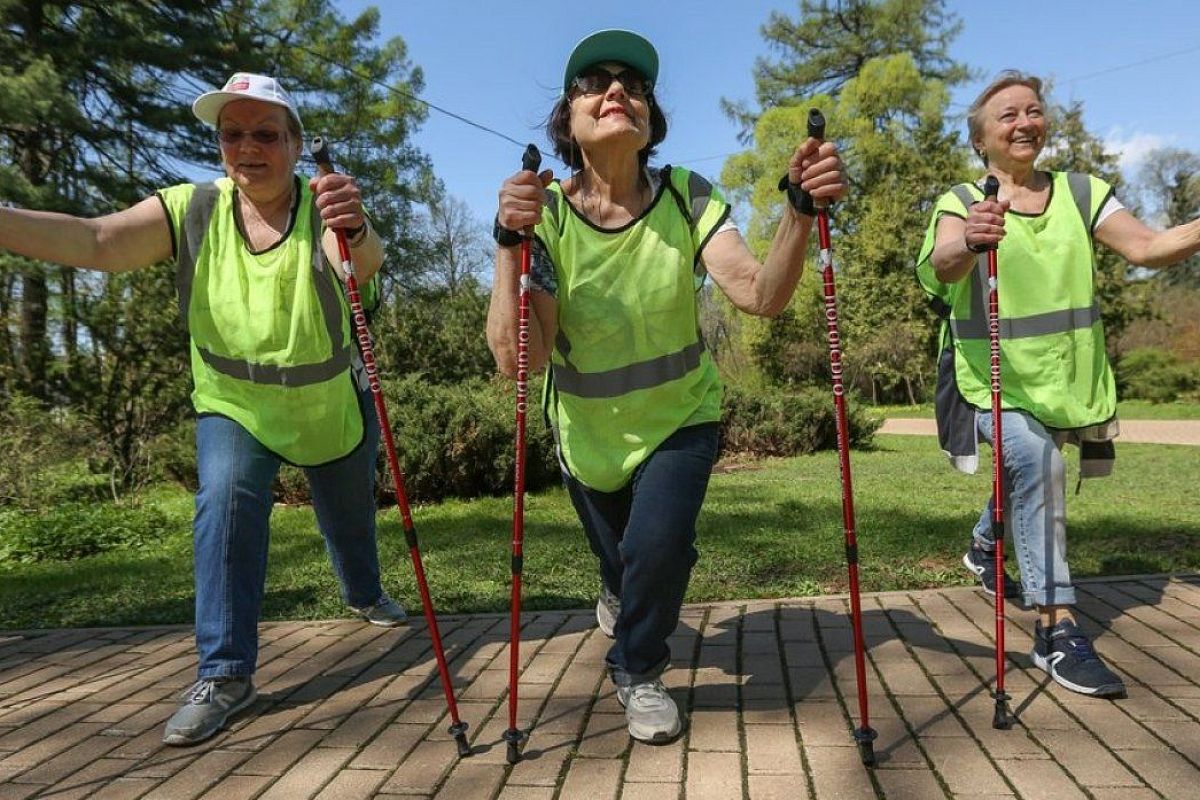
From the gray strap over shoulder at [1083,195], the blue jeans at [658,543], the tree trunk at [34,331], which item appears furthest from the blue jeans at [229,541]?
the tree trunk at [34,331]

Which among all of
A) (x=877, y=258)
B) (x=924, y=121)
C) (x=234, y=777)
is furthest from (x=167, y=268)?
(x=924, y=121)

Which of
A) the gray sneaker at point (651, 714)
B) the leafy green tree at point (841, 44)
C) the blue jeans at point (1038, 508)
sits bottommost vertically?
the gray sneaker at point (651, 714)

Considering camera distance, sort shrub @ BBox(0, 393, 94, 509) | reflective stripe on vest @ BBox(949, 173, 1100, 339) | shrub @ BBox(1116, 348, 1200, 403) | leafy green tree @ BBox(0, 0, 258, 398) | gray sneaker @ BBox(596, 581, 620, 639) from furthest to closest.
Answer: shrub @ BBox(1116, 348, 1200, 403)
leafy green tree @ BBox(0, 0, 258, 398)
shrub @ BBox(0, 393, 94, 509)
gray sneaker @ BBox(596, 581, 620, 639)
reflective stripe on vest @ BBox(949, 173, 1100, 339)

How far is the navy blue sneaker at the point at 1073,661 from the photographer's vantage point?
285cm

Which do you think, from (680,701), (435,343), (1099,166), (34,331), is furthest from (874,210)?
(680,701)

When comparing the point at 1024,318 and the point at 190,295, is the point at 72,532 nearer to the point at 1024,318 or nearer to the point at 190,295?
the point at 190,295

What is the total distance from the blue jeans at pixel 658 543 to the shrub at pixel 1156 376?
925 inches

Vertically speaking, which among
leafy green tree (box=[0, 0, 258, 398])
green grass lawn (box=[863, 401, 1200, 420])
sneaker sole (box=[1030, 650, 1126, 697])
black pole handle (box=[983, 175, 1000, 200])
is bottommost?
green grass lawn (box=[863, 401, 1200, 420])

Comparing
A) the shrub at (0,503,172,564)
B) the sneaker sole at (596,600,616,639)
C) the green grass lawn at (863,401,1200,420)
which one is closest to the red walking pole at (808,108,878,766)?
the sneaker sole at (596,600,616,639)

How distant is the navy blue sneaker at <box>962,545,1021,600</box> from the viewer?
401 cm

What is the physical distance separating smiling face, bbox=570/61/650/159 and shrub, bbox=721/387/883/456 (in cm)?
940

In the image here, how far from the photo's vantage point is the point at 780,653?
342 centimetres

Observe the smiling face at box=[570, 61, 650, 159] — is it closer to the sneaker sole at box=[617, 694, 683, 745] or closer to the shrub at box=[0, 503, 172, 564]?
the sneaker sole at box=[617, 694, 683, 745]

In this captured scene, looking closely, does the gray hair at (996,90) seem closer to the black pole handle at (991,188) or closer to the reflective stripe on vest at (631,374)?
the black pole handle at (991,188)
